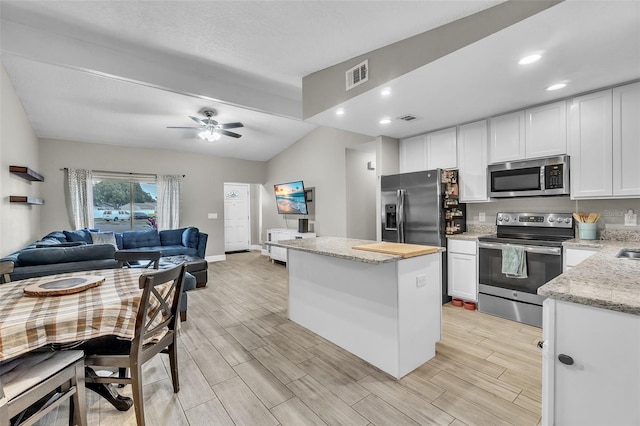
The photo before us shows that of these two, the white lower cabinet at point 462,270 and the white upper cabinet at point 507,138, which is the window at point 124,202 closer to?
the white lower cabinet at point 462,270

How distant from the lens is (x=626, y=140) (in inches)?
101

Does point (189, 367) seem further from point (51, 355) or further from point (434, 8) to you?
point (434, 8)

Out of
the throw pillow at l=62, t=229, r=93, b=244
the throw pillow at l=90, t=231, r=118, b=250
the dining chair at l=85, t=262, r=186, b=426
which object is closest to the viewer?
the dining chair at l=85, t=262, r=186, b=426

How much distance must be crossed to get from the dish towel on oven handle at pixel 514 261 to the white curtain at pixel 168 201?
6.47 metres

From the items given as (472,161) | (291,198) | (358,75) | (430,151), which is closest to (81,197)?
(291,198)

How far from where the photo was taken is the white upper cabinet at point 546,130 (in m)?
2.94

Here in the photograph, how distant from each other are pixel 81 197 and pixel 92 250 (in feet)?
11.4

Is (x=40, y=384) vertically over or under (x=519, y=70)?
under

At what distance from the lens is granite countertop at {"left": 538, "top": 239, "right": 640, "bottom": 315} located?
3.38 feet

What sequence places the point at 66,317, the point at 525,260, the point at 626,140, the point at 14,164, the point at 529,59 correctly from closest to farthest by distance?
the point at 66,317
the point at 529,59
the point at 626,140
the point at 525,260
the point at 14,164

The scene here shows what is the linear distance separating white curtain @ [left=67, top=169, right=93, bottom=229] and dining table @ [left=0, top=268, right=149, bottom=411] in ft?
15.3

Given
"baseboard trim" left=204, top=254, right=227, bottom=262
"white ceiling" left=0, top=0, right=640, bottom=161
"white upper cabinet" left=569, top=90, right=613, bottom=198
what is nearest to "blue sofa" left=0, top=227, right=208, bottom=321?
"baseboard trim" left=204, top=254, right=227, bottom=262

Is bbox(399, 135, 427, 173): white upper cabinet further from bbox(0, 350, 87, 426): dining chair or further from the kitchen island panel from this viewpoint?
bbox(0, 350, 87, 426): dining chair

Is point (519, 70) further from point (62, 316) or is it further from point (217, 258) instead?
point (217, 258)
